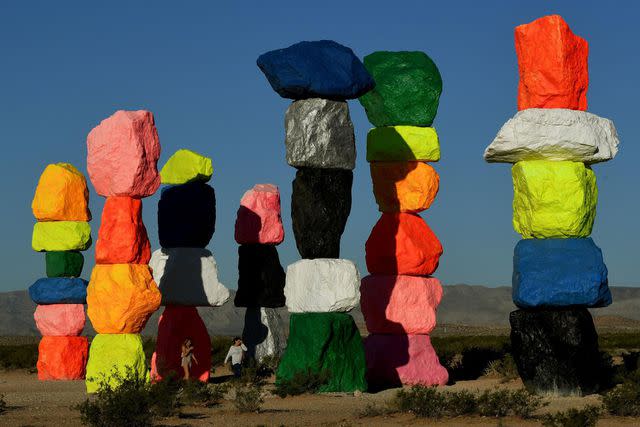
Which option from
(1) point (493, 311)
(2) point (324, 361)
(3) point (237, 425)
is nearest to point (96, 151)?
(2) point (324, 361)

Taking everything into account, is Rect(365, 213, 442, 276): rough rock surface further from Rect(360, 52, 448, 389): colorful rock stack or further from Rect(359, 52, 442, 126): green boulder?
Rect(359, 52, 442, 126): green boulder

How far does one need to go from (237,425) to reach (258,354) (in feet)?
34.1

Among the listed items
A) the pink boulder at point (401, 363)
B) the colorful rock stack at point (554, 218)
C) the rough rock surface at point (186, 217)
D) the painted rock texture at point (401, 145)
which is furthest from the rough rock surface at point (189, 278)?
Result: the colorful rock stack at point (554, 218)

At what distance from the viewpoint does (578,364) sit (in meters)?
16.6

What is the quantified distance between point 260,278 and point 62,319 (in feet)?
14.2

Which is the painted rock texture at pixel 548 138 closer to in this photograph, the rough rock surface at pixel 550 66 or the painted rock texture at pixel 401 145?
the rough rock surface at pixel 550 66

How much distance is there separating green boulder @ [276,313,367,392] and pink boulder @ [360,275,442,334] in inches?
82.7

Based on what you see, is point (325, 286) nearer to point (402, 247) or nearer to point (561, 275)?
point (402, 247)

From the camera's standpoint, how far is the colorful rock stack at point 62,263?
2244 cm

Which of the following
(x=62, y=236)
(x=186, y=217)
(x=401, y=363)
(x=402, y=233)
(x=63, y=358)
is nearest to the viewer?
(x=401, y=363)

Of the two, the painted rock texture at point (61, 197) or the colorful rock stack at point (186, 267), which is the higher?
the painted rock texture at point (61, 197)

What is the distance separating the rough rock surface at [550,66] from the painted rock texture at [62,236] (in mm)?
9898

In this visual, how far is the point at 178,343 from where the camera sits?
20.2 meters

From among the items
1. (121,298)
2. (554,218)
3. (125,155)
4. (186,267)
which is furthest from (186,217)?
(554,218)
